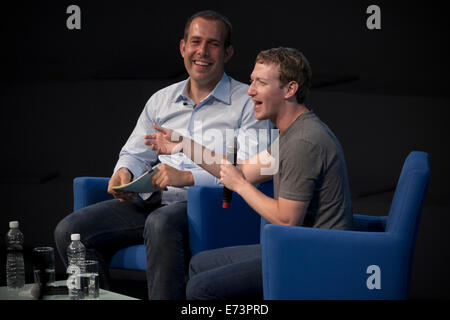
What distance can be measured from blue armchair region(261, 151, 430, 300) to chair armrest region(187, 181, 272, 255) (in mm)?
715

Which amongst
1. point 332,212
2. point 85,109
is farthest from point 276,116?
point 85,109

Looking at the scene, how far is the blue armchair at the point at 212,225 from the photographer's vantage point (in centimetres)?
255

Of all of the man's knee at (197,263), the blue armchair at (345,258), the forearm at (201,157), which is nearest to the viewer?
the blue armchair at (345,258)

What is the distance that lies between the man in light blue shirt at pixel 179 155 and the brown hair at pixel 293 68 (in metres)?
0.72

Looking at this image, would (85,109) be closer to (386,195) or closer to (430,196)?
(386,195)

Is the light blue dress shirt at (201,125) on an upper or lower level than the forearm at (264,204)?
upper

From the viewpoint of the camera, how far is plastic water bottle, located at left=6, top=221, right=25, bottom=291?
7.90 ft

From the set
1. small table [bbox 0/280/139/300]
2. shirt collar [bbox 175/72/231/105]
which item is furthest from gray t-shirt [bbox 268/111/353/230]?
shirt collar [bbox 175/72/231/105]

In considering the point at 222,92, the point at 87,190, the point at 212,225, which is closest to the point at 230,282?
the point at 212,225

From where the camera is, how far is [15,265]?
2594 millimetres

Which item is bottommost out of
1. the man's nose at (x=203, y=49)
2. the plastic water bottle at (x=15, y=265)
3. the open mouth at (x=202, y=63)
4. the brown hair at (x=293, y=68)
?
the plastic water bottle at (x=15, y=265)

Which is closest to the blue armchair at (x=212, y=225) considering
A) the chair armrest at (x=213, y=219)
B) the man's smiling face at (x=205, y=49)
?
the chair armrest at (x=213, y=219)

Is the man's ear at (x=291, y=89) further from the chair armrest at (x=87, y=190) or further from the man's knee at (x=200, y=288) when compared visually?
the chair armrest at (x=87, y=190)
